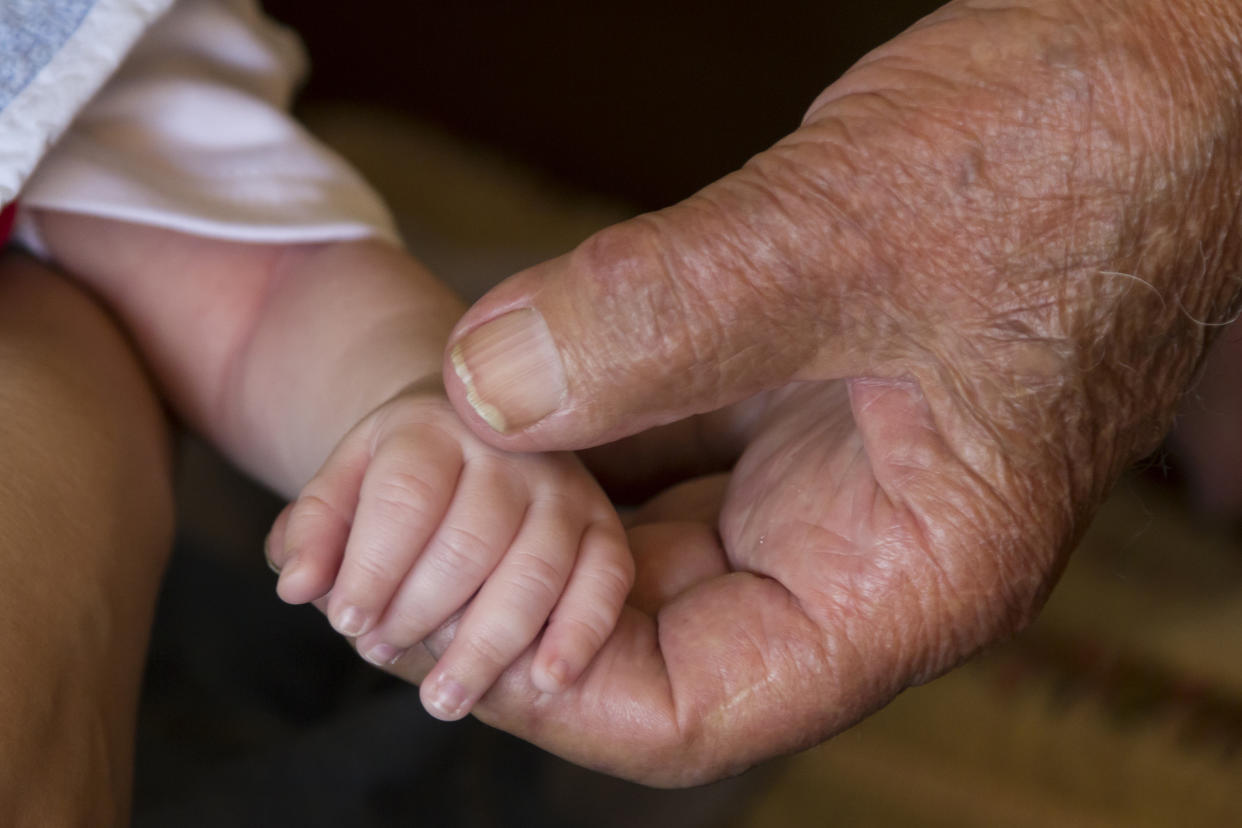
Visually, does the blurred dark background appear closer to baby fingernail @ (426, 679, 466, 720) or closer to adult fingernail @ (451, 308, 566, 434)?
adult fingernail @ (451, 308, 566, 434)

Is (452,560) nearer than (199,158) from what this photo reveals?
Yes

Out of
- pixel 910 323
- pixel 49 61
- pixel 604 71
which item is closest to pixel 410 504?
pixel 910 323

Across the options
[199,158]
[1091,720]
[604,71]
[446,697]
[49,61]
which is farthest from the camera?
[604,71]

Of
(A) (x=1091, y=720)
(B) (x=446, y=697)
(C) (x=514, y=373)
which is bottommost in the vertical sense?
(A) (x=1091, y=720)

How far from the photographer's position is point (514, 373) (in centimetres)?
54

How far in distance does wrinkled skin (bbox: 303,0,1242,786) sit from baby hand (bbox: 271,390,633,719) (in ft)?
0.08

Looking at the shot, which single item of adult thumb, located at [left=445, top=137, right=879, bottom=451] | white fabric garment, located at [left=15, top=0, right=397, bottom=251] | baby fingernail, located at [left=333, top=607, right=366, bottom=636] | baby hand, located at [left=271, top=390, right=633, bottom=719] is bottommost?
baby fingernail, located at [left=333, top=607, right=366, bottom=636]

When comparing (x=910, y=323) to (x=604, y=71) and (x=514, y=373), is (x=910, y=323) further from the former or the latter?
(x=604, y=71)

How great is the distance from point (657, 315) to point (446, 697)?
0.64ft

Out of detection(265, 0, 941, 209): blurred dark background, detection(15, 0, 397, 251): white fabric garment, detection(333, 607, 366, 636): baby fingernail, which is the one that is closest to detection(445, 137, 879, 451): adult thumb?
detection(333, 607, 366, 636): baby fingernail

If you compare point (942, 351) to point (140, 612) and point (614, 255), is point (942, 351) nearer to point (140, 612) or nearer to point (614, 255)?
point (614, 255)

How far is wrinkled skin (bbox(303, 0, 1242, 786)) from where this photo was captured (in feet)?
1.77

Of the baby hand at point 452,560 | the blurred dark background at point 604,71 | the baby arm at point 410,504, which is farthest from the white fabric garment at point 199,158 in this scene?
the blurred dark background at point 604,71

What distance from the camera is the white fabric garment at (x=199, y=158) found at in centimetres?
73
